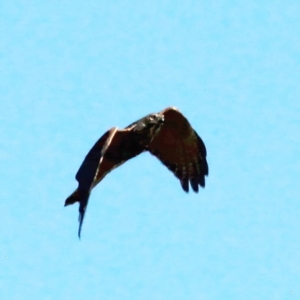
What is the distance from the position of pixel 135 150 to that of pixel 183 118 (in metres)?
0.91

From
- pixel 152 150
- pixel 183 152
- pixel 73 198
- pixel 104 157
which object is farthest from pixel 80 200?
pixel 183 152

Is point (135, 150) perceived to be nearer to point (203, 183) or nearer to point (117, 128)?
point (117, 128)

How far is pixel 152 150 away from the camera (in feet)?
42.2

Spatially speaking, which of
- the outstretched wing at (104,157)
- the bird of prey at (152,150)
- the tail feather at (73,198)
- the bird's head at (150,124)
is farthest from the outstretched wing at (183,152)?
the tail feather at (73,198)

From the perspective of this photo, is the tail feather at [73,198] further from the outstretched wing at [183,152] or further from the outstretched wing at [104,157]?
the outstretched wing at [183,152]

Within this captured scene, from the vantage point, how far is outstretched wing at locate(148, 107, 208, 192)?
503 inches

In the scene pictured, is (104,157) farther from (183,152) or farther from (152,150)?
(183,152)

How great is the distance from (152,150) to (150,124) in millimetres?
955

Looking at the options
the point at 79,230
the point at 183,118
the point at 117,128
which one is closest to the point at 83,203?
the point at 79,230

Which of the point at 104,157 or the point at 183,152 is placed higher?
the point at 183,152

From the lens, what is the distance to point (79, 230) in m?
9.79

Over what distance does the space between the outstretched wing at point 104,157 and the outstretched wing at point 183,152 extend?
71 centimetres

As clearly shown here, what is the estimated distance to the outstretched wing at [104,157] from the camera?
10.7 m

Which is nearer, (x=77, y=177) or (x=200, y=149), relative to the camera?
(x=77, y=177)
